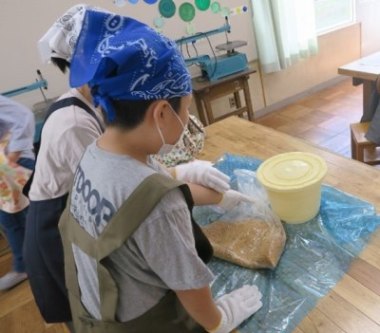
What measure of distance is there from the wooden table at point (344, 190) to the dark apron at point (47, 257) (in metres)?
0.66

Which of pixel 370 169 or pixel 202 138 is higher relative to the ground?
pixel 202 138

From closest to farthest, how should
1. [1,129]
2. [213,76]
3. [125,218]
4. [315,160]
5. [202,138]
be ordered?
[125,218], [315,160], [202,138], [1,129], [213,76]

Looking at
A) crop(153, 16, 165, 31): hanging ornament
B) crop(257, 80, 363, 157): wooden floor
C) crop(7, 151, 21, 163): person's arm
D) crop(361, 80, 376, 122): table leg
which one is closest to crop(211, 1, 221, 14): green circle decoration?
crop(153, 16, 165, 31): hanging ornament

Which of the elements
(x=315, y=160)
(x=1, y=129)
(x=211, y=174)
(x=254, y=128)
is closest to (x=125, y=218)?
(x=211, y=174)

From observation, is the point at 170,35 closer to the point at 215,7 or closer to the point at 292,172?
the point at 215,7

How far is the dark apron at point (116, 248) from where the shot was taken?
55 cm

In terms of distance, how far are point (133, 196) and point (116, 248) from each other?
3.9 inches

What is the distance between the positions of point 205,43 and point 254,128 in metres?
1.74

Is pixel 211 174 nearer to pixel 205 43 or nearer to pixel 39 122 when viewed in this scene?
pixel 39 122

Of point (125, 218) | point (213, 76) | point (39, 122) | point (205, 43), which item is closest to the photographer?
point (125, 218)

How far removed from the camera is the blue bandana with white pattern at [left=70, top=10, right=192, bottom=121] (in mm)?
524

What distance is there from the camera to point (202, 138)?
4.75 ft

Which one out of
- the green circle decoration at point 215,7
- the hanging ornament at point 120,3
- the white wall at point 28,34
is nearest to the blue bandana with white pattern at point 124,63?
the white wall at point 28,34

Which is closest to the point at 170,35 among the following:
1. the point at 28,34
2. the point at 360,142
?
the point at 28,34
